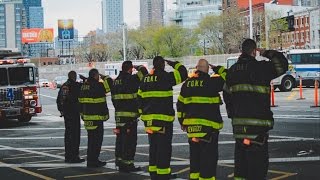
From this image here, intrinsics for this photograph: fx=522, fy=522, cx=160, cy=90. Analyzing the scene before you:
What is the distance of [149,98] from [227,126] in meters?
9.24

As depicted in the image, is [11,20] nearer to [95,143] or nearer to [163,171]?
[95,143]

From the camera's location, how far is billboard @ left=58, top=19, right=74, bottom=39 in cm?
8719

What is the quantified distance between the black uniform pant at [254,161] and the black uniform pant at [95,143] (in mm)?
4696

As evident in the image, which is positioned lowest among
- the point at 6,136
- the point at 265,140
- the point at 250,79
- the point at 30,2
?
the point at 6,136

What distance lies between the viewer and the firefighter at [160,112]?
8391mm

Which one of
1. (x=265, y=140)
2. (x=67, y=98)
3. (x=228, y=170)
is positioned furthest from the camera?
(x=67, y=98)

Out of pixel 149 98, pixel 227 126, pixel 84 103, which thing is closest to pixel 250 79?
pixel 149 98

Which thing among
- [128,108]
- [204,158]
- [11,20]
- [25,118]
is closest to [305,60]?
[25,118]

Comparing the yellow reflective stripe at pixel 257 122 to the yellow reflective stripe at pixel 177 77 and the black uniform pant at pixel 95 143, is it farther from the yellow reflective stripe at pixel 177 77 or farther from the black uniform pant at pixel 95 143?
→ the black uniform pant at pixel 95 143

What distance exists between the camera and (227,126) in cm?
1745

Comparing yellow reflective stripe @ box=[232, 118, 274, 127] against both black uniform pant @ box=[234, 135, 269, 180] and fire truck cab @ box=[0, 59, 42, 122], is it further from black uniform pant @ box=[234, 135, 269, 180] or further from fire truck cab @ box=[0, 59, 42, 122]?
fire truck cab @ box=[0, 59, 42, 122]

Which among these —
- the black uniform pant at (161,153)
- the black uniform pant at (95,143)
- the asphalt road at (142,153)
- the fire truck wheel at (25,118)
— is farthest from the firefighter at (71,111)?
the fire truck wheel at (25,118)

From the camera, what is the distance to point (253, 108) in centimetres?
647

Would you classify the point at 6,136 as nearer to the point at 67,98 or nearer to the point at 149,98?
the point at 67,98
